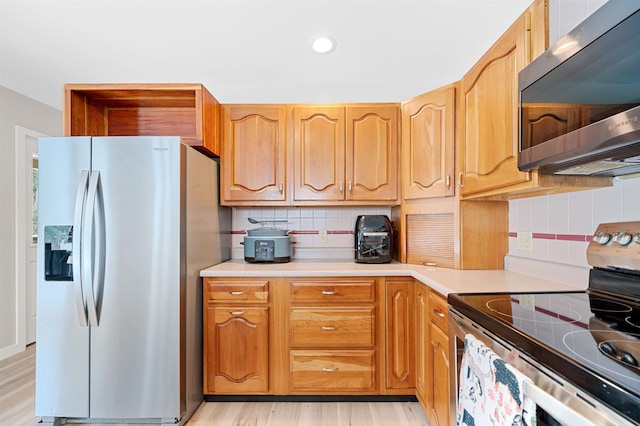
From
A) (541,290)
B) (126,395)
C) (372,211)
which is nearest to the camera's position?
(541,290)

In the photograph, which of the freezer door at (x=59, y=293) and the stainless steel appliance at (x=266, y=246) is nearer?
the freezer door at (x=59, y=293)

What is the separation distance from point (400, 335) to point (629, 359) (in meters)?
1.43

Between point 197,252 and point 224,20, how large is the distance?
1421 millimetres

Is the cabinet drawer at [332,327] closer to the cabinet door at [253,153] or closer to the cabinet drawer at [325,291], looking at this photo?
the cabinet drawer at [325,291]

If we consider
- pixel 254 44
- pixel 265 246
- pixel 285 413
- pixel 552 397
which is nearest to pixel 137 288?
pixel 265 246

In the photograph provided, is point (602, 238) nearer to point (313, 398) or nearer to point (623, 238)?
point (623, 238)

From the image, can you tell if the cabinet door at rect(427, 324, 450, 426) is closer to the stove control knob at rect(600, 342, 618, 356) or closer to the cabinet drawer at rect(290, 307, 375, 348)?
the cabinet drawer at rect(290, 307, 375, 348)

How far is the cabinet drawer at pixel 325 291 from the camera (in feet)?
6.66

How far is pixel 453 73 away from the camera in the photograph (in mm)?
2576

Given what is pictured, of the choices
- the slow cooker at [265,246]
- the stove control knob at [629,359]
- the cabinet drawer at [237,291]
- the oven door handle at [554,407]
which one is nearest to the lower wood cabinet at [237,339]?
the cabinet drawer at [237,291]

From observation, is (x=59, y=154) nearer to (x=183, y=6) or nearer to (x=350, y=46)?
(x=183, y=6)

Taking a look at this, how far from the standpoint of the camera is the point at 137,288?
1779 millimetres

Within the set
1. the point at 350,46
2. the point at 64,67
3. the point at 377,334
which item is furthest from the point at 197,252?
the point at 64,67

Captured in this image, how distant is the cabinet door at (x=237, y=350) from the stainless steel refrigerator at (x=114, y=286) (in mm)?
242
